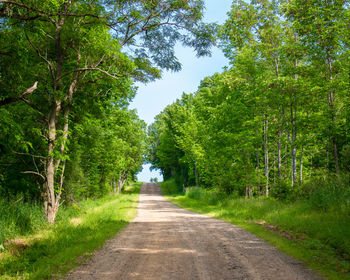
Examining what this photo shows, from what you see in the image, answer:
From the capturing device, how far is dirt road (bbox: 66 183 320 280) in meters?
4.93

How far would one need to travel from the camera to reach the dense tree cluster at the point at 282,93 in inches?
495

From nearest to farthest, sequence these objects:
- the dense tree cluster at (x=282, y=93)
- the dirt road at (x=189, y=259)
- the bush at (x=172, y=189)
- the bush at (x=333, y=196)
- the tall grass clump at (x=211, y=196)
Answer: the dirt road at (x=189, y=259), the bush at (x=333, y=196), the dense tree cluster at (x=282, y=93), the tall grass clump at (x=211, y=196), the bush at (x=172, y=189)

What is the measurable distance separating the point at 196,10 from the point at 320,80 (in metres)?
8.84

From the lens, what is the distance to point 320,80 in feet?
44.9

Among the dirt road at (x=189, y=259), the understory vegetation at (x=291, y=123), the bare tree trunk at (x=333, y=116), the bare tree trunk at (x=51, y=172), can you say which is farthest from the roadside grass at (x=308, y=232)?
the bare tree trunk at (x=51, y=172)

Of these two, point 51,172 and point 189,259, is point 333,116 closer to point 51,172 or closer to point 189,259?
point 189,259

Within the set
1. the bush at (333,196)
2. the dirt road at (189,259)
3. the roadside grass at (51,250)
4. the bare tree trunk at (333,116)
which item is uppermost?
the bare tree trunk at (333,116)

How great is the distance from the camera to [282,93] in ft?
48.0

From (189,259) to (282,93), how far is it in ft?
38.8

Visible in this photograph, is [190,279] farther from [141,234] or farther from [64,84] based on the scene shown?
[64,84]

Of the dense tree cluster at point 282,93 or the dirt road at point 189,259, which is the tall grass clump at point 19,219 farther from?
the dense tree cluster at point 282,93

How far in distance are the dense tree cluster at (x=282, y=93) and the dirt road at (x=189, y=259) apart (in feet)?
25.1

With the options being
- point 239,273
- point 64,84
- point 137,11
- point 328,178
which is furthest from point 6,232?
point 328,178

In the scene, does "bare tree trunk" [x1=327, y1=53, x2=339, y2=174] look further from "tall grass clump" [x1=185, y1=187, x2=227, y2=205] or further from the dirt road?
"tall grass clump" [x1=185, y1=187, x2=227, y2=205]
